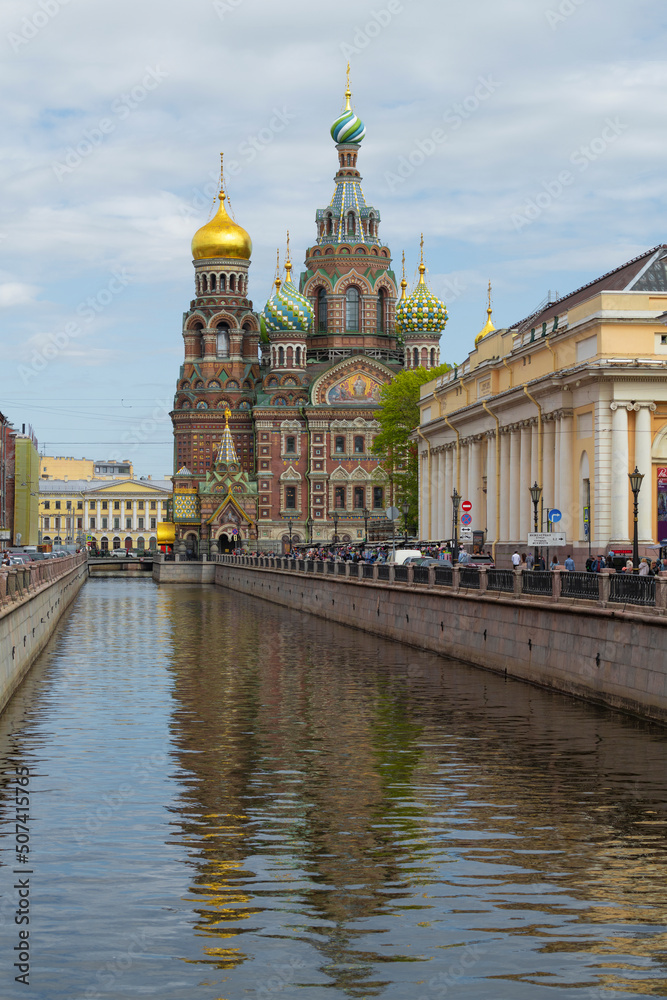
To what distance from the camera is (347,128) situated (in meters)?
126

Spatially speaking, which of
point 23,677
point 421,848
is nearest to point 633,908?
point 421,848

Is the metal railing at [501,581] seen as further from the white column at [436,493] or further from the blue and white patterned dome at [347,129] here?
the blue and white patterned dome at [347,129]

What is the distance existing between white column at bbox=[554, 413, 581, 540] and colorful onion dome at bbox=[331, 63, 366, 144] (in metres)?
86.7

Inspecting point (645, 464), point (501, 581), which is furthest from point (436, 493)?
point (501, 581)

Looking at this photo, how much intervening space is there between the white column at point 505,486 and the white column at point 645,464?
523 inches

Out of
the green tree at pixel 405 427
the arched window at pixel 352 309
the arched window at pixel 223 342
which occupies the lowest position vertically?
the green tree at pixel 405 427

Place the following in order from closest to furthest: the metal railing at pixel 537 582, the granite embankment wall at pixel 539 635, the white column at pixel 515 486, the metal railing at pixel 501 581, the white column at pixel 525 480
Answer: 1. the granite embankment wall at pixel 539 635
2. the metal railing at pixel 537 582
3. the metal railing at pixel 501 581
4. the white column at pixel 525 480
5. the white column at pixel 515 486

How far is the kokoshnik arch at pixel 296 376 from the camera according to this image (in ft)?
395

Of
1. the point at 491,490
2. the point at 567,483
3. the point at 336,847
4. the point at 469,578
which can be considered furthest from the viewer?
the point at 491,490

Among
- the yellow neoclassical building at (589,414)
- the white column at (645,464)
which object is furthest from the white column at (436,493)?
the white column at (645,464)

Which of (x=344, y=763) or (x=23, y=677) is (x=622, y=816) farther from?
(x=23, y=677)

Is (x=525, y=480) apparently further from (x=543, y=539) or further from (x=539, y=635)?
(x=539, y=635)

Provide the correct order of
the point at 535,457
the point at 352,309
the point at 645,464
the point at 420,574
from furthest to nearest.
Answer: the point at 352,309 → the point at 535,457 → the point at 645,464 → the point at 420,574

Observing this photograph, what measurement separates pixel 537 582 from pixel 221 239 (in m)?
103
